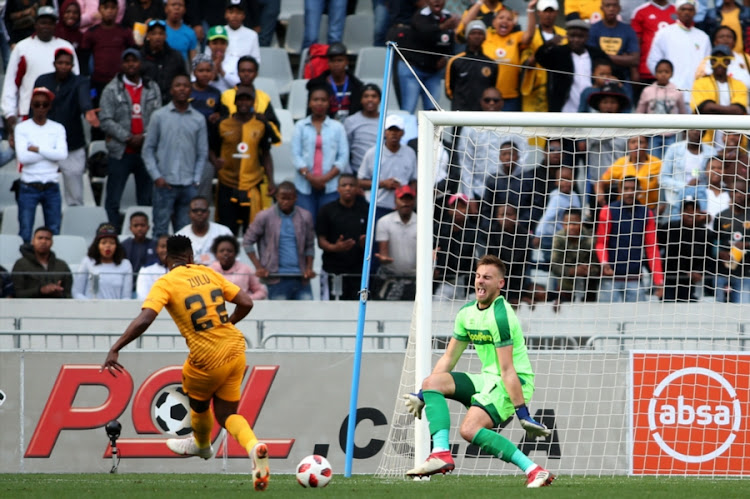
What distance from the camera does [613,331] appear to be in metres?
11.1

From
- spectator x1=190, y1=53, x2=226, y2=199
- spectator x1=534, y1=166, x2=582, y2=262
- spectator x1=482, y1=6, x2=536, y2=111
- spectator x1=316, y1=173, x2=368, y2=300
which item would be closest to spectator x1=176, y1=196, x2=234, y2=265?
spectator x1=316, y1=173, x2=368, y2=300

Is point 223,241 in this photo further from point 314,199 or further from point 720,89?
point 720,89

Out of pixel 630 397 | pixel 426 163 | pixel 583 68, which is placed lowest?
pixel 630 397

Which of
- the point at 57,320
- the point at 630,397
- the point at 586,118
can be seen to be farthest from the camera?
the point at 57,320

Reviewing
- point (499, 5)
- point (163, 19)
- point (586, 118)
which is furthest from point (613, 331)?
point (163, 19)

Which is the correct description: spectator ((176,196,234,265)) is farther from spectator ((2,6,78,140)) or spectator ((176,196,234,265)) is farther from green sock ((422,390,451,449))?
green sock ((422,390,451,449))

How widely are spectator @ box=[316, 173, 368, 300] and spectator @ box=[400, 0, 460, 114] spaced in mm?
2629

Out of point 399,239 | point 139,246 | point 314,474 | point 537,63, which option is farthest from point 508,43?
point 314,474

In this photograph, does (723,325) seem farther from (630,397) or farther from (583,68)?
(583,68)

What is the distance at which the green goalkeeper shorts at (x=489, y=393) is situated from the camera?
7715 millimetres

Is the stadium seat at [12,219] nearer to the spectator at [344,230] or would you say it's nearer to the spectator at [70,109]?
the spectator at [70,109]

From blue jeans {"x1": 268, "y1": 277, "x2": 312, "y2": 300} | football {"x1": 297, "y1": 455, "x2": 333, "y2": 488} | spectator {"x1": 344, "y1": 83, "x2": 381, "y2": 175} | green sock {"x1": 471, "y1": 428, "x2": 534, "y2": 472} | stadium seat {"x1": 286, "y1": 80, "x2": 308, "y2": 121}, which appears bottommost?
football {"x1": 297, "y1": 455, "x2": 333, "y2": 488}

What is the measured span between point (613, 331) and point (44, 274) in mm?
5602

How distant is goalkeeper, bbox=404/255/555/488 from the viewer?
755 cm
